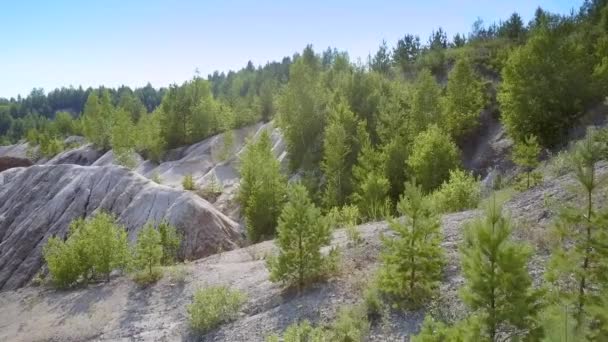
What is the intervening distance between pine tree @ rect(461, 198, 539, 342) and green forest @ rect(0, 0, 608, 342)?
2cm

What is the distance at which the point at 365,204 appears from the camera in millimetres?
26188

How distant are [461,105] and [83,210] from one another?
29.1 metres

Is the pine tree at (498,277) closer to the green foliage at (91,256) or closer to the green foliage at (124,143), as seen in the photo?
the green foliage at (91,256)

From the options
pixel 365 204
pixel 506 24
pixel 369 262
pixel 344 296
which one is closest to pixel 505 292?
pixel 344 296

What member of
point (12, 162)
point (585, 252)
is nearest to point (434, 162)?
point (585, 252)

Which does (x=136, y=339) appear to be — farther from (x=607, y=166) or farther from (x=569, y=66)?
(x=569, y=66)

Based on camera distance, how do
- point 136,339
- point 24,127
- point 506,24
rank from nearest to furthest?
point 136,339 < point 506,24 < point 24,127

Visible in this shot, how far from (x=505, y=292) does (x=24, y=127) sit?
16070 centimetres

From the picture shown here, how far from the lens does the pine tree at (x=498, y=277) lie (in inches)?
297

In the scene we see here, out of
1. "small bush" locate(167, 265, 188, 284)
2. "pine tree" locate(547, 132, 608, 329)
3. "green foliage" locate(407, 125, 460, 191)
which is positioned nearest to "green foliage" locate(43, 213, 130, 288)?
"small bush" locate(167, 265, 188, 284)

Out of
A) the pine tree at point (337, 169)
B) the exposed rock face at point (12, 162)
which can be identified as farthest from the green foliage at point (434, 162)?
the exposed rock face at point (12, 162)

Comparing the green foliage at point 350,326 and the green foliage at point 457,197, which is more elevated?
the green foliage at point 457,197

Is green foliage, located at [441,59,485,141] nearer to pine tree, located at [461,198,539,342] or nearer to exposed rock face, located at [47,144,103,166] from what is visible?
pine tree, located at [461,198,539,342]

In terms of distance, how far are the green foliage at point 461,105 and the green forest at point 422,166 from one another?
119 millimetres
